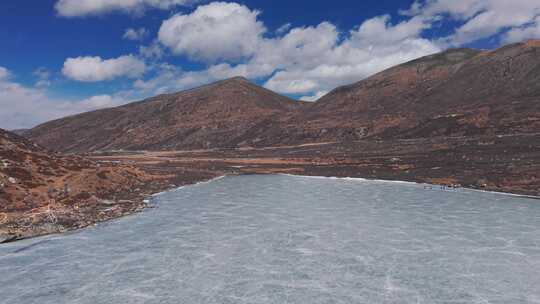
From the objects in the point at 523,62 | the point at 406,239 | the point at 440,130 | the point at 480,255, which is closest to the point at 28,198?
the point at 406,239

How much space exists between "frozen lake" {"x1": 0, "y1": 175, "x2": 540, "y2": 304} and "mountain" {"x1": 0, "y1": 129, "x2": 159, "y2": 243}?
207 centimetres

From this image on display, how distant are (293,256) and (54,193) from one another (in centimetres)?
2289

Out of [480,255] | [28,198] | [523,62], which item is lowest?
[480,255]

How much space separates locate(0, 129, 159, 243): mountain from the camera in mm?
24078

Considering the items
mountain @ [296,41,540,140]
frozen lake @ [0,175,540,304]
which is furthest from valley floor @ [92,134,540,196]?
mountain @ [296,41,540,140]

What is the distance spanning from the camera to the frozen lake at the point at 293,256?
14219 millimetres

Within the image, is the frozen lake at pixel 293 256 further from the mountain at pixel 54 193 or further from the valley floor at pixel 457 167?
the valley floor at pixel 457 167

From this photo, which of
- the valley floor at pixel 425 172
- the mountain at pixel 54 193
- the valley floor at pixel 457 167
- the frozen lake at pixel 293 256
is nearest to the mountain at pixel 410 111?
the valley floor at pixel 457 167

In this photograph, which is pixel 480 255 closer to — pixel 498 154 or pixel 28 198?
pixel 28 198

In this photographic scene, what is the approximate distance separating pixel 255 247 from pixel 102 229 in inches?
396

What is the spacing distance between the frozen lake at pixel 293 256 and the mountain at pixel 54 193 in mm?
2074

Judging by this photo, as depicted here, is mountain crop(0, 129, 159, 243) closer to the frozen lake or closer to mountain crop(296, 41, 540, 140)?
the frozen lake

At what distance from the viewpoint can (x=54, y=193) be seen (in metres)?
31.9

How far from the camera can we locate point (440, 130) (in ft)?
328
